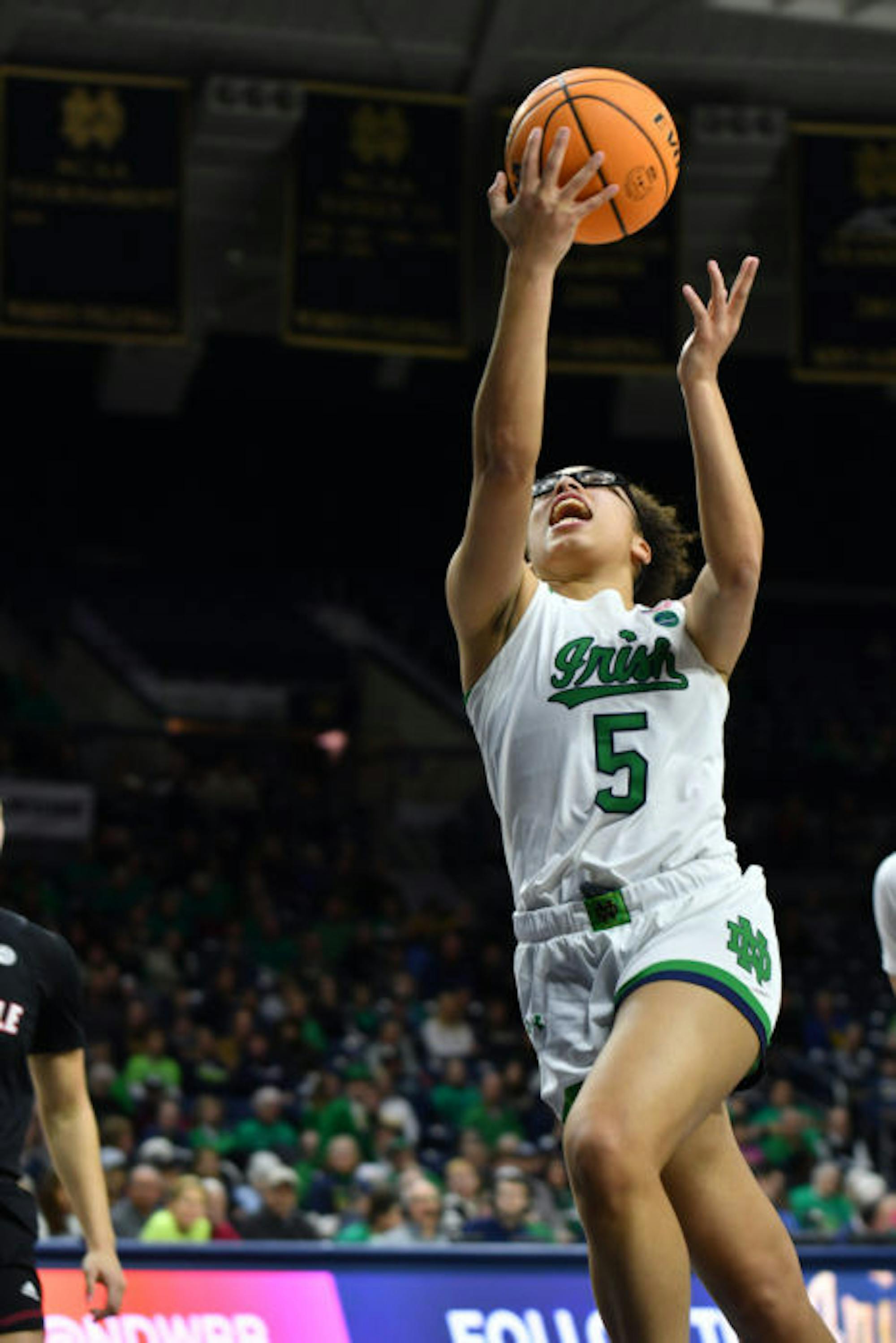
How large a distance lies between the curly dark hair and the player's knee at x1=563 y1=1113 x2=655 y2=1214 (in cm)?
151

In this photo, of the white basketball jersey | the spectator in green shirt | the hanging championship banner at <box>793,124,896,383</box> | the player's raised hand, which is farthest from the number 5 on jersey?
the hanging championship banner at <box>793,124,896,383</box>

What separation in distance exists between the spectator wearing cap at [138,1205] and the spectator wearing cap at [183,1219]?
0.30 meters

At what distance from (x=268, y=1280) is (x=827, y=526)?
19.4 meters

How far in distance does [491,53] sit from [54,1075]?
1226 cm

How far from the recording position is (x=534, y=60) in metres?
16.2

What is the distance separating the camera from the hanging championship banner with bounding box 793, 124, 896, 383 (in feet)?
46.5

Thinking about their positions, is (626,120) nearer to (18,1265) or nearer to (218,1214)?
(18,1265)

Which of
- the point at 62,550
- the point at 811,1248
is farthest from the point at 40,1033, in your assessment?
the point at 62,550

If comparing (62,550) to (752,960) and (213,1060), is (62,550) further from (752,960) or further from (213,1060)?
(752,960)

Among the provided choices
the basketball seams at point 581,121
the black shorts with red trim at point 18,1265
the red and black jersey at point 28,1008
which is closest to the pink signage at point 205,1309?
the red and black jersey at point 28,1008

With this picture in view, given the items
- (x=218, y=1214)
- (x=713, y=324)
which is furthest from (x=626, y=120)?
(x=218, y=1214)

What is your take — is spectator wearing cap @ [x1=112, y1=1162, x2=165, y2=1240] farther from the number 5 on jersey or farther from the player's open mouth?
the number 5 on jersey

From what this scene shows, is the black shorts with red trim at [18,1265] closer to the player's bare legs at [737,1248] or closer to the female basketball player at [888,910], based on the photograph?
the player's bare legs at [737,1248]

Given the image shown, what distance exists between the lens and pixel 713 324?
4031 mm
